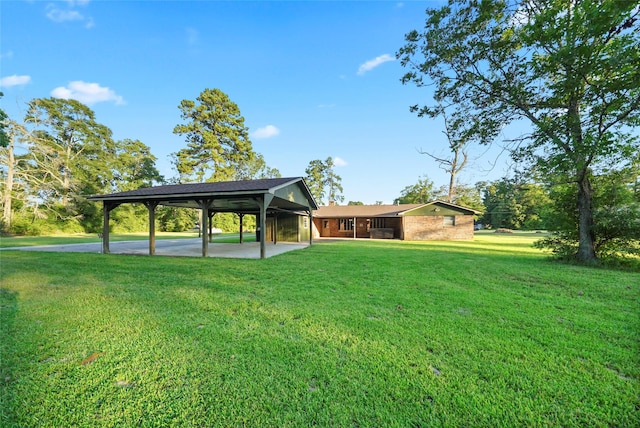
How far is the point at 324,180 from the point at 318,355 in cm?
4420

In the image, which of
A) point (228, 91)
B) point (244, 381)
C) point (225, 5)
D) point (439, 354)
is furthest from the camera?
point (228, 91)

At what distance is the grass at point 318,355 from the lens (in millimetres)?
1758

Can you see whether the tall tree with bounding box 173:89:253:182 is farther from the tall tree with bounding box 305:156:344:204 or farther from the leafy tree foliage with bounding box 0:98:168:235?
the tall tree with bounding box 305:156:344:204

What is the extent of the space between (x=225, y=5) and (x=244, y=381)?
41.7 feet

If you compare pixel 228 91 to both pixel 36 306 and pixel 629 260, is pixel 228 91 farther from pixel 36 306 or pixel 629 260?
pixel 629 260

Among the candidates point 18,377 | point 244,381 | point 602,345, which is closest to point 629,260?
point 602,345

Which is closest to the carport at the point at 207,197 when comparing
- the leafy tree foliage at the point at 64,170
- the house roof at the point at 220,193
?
the house roof at the point at 220,193

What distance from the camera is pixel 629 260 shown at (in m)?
7.48

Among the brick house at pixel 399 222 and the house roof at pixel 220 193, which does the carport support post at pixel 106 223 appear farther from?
the brick house at pixel 399 222

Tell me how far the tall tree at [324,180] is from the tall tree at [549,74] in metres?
33.8

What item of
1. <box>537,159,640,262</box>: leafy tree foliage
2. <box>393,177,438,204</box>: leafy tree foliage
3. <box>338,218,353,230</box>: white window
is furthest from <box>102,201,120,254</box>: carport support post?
<box>393,177,438,204</box>: leafy tree foliage

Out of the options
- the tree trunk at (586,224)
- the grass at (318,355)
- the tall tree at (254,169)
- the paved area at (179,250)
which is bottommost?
the grass at (318,355)

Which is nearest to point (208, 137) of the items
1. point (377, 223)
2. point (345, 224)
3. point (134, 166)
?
point (134, 166)

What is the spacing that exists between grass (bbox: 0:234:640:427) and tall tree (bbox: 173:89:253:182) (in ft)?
81.5
